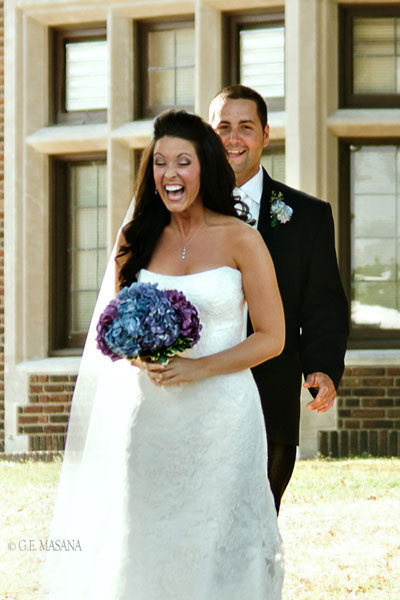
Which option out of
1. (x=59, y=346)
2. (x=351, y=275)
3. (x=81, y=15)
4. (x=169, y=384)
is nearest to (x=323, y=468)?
(x=351, y=275)

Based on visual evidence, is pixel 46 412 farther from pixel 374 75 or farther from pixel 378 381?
pixel 374 75

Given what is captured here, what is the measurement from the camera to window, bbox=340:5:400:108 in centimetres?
1037

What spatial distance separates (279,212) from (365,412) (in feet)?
17.4

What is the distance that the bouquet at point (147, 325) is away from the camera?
3.65 meters

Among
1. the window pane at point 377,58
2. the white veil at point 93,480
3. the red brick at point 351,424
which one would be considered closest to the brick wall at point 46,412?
the red brick at point 351,424

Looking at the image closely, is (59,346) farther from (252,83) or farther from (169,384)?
(169,384)

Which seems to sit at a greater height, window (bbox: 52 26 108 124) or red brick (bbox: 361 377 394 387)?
window (bbox: 52 26 108 124)

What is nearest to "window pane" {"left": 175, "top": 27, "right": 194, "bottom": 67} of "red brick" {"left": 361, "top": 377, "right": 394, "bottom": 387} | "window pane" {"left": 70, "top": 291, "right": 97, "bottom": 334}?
"window pane" {"left": 70, "top": 291, "right": 97, "bottom": 334}

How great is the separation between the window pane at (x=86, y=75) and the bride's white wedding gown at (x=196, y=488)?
24.6 ft

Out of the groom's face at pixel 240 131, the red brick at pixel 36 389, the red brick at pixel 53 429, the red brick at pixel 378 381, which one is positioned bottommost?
the red brick at pixel 53 429

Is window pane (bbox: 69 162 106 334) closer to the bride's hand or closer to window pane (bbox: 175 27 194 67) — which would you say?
window pane (bbox: 175 27 194 67)

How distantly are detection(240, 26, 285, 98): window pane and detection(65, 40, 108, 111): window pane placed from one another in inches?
52.1

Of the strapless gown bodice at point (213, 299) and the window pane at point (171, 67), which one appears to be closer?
the strapless gown bodice at point (213, 299)

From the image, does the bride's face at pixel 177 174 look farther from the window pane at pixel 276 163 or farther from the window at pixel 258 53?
the window at pixel 258 53
